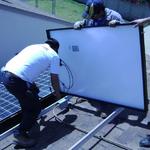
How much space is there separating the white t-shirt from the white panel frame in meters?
0.77

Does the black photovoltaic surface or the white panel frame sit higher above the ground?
the white panel frame

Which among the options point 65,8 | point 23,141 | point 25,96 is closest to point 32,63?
point 25,96

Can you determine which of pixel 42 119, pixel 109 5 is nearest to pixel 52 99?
pixel 42 119

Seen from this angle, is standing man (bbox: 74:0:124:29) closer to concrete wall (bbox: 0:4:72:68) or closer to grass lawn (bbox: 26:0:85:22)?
concrete wall (bbox: 0:4:72:68)

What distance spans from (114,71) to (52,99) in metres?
1.52

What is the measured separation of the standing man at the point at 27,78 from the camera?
204 inches

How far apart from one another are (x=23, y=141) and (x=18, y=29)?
3606 millimetres

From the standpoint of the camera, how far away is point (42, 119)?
606 cm

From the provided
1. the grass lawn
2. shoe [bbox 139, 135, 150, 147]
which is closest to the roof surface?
shoe [bbox 139, 135, 150, 147]

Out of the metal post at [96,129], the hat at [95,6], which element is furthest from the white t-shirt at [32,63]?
the hat at [95,6]

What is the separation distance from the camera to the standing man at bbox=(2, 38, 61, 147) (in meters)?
5.19

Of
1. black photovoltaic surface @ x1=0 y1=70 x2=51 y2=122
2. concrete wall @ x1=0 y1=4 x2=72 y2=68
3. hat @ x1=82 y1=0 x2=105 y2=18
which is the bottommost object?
black photovoltaic surface @ x1=0 y1=70 x2=51 y2=122

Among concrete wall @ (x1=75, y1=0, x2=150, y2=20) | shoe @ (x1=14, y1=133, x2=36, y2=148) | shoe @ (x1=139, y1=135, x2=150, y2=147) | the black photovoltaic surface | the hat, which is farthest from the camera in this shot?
concrete wall @ (x1=75, y1=0, x2=150, y2=20)

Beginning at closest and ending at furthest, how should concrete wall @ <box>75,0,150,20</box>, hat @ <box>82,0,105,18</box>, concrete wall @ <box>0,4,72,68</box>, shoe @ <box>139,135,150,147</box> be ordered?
shoe @ <box>139,135,150,147</box> < hat @ <box>82,0,105,18</box> < concrete wall @ <box>0,4,72,68</box> < concrete wall @ <box>75,0,150,20</box>
